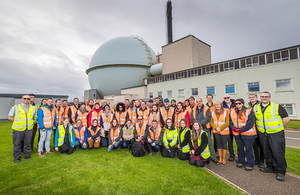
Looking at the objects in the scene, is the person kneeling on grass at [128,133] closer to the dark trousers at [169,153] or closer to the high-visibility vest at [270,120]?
the dark trousers at [169,153]

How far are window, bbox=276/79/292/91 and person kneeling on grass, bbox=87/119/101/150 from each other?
1533 centimetres

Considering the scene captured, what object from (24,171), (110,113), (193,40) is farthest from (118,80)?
(24,171)

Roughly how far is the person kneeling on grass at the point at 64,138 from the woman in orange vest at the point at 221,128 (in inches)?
188

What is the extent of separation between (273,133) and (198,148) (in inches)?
69.0

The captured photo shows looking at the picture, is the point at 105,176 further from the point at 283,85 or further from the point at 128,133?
the point at 283,85

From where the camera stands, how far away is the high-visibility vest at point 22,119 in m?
4.11

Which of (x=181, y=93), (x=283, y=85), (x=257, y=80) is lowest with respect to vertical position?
(x=181, y=93)

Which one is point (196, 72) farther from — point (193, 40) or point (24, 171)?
point (24, 171)

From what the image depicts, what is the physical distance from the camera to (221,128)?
13.1 feet

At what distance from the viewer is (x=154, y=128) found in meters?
4.89

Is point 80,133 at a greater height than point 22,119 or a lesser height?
lesser

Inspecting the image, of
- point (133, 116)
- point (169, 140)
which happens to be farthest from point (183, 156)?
point (133, 116)

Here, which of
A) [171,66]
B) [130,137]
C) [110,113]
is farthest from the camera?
[171,66]

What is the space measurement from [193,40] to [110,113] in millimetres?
18534
